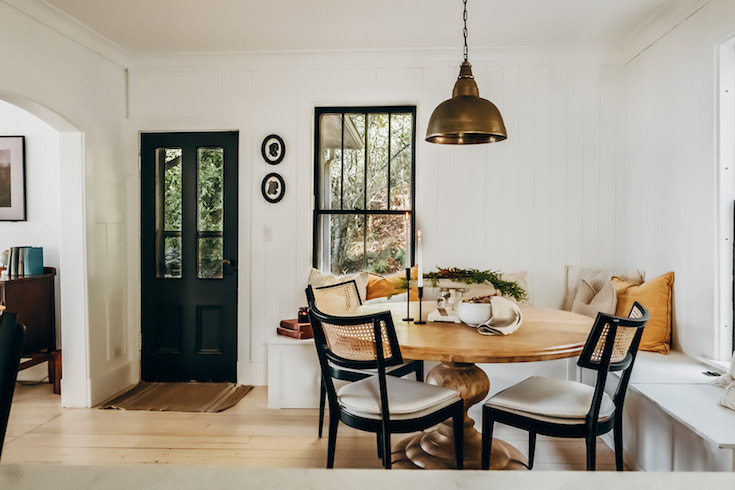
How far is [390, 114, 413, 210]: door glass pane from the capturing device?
420 centimetres

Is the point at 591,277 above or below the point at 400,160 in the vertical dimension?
below

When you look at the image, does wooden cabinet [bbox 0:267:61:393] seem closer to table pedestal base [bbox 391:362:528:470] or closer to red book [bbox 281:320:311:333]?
red book [bbox 281:320:311:333]

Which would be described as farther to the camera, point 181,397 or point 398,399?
point 181,397

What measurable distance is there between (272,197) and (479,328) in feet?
7.73

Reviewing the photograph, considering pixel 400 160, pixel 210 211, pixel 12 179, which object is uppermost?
pixel 400 160

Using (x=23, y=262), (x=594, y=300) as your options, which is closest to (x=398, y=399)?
(x=594, y=300)

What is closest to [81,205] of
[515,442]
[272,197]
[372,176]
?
[272,197]

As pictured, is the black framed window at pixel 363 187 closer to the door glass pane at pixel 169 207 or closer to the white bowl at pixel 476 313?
the door glass pane at pixel 169 207

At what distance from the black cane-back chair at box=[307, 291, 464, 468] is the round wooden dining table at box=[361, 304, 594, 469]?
0.12 m

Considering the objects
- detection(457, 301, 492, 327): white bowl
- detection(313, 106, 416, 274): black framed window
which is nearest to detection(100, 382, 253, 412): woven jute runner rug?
detection(313, 106, 416, 274): black framed window

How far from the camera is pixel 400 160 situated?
13.8 ft

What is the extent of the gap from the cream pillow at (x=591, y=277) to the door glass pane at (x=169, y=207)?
312 centimetres

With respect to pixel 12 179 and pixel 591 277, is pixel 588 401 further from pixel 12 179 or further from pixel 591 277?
pixel 12 179

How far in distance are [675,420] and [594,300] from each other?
52.3 inches
